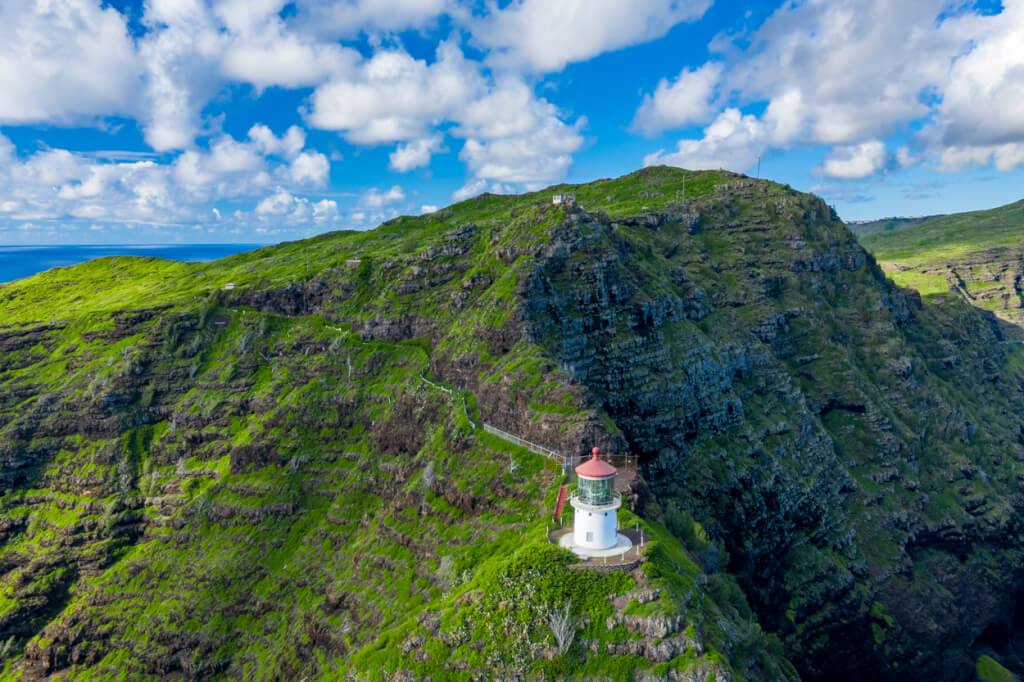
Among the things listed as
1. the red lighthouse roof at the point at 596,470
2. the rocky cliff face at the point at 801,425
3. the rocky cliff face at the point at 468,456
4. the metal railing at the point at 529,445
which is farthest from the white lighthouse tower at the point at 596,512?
the rocky cliff face at the point at 801,425

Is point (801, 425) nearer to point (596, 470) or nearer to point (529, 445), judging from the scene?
point (529, 445)

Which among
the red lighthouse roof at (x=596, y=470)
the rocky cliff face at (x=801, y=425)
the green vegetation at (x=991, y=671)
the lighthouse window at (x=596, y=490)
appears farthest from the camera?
the green vegetation at (x=991, y=671)

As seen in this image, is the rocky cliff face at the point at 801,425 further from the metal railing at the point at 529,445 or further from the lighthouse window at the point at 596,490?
the lighthouse window at the point at 596,490

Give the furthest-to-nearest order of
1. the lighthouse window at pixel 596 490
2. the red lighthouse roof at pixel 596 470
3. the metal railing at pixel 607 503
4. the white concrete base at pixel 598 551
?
the white concrete base at pixel 598 551 < the metal railing at pixel 607 503 < the lighthouse window at pixel 596 490 < the red lighthouse roof at pixel 596 470

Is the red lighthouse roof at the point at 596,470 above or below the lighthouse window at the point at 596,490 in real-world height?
above

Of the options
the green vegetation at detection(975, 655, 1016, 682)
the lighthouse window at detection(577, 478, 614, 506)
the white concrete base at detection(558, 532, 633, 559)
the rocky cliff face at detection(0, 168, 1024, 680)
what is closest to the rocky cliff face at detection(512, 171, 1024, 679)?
the rocky cliff face at detection(0, 168, 1024, 680)

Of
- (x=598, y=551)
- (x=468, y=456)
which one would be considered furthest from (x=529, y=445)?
(x=598, y=551)
